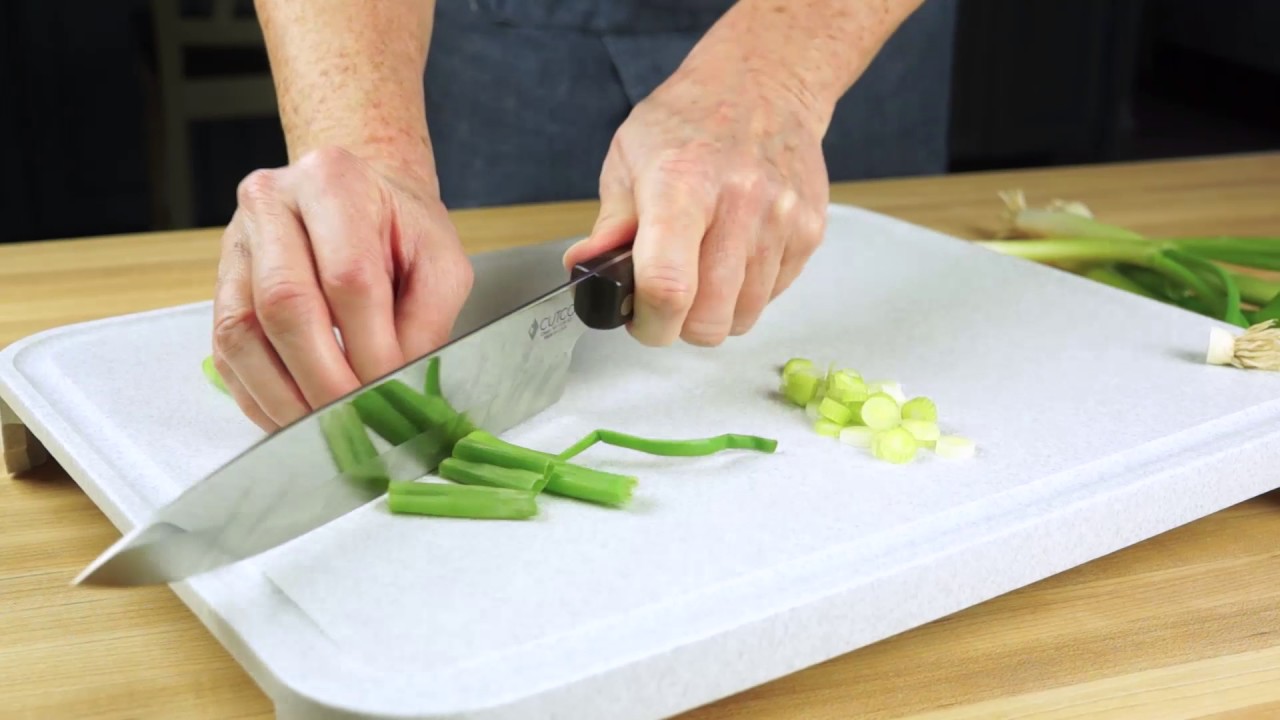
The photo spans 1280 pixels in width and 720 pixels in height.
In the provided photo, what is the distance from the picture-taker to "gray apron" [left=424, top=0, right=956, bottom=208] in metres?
1.69

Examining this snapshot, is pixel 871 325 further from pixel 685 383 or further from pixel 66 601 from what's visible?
pixel 66 601

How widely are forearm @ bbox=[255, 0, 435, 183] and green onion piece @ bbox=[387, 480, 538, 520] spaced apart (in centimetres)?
34

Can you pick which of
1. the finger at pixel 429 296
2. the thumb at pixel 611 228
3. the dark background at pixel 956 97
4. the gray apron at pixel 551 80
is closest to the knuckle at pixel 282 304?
the finger at pixel 429 296

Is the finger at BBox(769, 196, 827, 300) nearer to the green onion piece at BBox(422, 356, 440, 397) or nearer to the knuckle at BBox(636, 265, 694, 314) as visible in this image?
the knuckle at BBox(636, 265, 694, 314)

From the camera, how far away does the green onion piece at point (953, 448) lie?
0.92m

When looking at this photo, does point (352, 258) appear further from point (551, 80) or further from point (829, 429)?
point (551, 80)

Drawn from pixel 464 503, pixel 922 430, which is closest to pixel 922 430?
pixel 922 430

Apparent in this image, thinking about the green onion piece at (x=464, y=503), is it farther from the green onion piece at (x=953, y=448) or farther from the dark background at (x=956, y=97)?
the dark background at (x=956, y=97)

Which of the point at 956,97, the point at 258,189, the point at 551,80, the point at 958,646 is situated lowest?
the point at 956,97

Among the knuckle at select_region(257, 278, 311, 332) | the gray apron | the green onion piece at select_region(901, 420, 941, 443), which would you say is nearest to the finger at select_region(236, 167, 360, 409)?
the knuckle at select_region(257, 278, 311, 332)

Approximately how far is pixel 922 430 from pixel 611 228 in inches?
10.5

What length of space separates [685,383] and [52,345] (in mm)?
485

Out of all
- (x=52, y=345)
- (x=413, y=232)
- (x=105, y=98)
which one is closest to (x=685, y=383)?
(x=413, y=232)

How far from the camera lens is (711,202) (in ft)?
3.29
